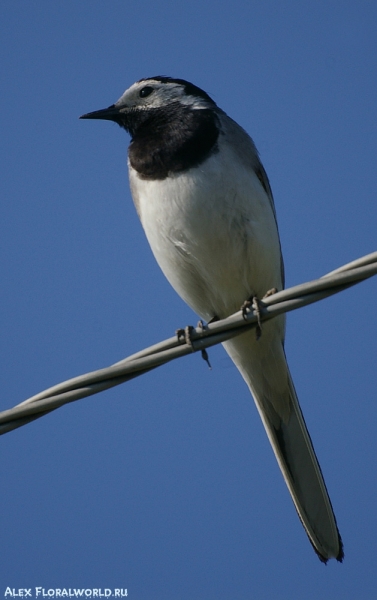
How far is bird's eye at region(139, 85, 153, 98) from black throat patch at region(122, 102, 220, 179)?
0.35 m

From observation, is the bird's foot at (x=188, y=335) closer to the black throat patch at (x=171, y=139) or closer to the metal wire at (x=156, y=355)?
the metal wire at (x=156, y=355)

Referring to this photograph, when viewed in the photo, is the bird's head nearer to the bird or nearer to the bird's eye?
the bird's eye

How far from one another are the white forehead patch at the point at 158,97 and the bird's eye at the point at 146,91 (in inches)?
0.8

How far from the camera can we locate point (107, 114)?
7223mm

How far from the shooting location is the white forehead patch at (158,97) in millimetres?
6723

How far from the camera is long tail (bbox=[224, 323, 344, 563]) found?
537 cm

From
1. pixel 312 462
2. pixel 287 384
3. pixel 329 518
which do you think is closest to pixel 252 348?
pixel 287 384

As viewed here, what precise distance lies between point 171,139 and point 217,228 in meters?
0.94

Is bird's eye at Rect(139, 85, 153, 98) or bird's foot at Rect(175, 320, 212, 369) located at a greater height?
bird's eye at Rect(139, 85, 153, 98)

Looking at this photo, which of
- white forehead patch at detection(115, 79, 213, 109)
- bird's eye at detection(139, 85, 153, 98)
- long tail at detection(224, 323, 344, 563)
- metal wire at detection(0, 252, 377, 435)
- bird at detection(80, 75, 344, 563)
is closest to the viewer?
metal wire at detection(0, 252, 377, 435)

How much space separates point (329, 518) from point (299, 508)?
21cm

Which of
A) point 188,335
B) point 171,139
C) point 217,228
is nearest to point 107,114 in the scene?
point 171,139

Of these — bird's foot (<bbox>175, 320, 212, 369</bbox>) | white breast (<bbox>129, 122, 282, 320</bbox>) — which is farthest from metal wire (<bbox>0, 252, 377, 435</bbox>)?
white breast (<bbox>129, 122, 282, 320</bbox>)

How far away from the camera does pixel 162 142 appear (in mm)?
6254
